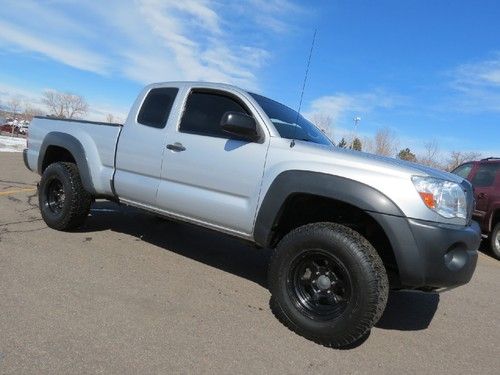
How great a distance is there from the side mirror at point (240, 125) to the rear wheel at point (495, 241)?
21.3 ft

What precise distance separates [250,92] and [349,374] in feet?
9.15

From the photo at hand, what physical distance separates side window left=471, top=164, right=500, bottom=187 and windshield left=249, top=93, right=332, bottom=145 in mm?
5402

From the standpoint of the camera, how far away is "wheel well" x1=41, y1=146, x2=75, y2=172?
622cm

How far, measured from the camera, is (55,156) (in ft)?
21.0

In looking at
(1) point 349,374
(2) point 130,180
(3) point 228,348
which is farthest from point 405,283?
(2) point 130,180

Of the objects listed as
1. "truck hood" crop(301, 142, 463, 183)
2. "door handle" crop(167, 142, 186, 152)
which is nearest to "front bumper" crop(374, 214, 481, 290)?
"truck hood" crop(301, 142, 463, 183)

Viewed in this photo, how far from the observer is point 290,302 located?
12.4 feet

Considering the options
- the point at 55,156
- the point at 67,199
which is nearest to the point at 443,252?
the point at 67,199

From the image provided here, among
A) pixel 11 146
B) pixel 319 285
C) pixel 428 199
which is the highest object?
pixel 428 199

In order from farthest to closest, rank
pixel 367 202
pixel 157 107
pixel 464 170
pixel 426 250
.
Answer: pixel 464 170, pixel 157 107, pixel 367 202, pixel 426 250

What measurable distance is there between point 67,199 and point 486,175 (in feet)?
25.4

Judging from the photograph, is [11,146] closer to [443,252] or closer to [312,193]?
[312,193]

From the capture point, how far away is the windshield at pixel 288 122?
4.41 metres

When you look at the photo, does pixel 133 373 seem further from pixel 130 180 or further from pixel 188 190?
pixel 130 180
